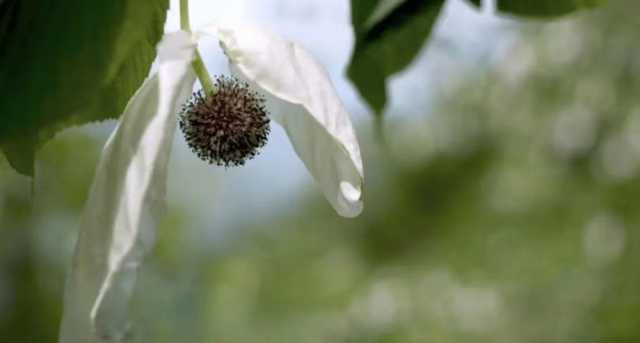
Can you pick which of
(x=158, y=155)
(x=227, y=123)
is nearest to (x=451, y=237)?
(x=227, y=123)

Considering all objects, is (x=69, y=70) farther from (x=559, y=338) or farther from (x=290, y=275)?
(x=290, y=275)

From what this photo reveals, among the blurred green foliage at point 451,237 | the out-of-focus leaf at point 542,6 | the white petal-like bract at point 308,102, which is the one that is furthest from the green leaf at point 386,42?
the blurred green foliage at point 451,237

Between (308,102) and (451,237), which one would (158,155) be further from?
(451,237)

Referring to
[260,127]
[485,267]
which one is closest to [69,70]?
[260,127]

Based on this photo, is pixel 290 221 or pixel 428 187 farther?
pixel 428 187

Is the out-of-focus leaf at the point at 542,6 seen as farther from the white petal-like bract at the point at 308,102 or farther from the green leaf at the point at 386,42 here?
the white petal-like bract at the point at 308,102

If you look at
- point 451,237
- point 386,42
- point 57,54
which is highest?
point 57,54
